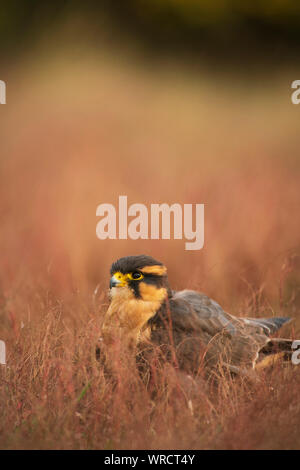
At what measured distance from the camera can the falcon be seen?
323 centimetres

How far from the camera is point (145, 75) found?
11781 millimetres

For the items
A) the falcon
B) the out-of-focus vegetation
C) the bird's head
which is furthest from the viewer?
the out-of-focus vegetation

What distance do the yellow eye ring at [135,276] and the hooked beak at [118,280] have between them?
4cm

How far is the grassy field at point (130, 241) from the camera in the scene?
2.80m

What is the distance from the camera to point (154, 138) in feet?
29.5

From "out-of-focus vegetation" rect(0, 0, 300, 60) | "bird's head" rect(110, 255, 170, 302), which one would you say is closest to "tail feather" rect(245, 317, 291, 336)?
"bird's head" rect(110, 255, 170, 302)

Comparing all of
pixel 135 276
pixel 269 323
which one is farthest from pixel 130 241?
pixel 135 276

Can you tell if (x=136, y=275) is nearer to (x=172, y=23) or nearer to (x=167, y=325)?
(x=167, y=325)

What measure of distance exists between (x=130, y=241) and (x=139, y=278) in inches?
119

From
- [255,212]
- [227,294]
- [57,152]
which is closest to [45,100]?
[57,152]

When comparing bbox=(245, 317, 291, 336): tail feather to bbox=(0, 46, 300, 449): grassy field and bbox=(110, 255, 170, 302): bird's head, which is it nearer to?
bbox=(0, 46, 300, 449): grassy field

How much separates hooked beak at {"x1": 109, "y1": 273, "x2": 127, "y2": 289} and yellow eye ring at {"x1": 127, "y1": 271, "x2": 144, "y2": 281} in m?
0.04

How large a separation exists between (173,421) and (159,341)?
1.87 ft

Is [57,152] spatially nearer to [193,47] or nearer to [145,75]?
[145,75]
